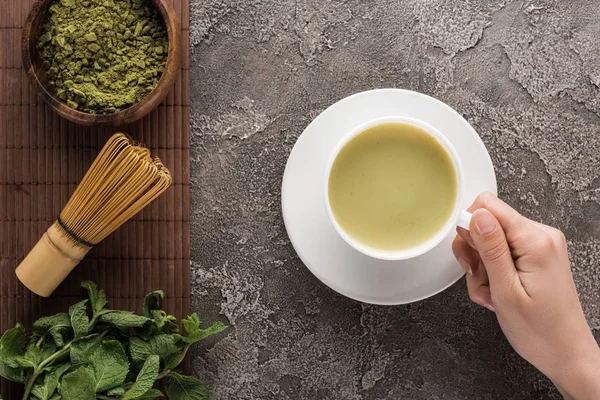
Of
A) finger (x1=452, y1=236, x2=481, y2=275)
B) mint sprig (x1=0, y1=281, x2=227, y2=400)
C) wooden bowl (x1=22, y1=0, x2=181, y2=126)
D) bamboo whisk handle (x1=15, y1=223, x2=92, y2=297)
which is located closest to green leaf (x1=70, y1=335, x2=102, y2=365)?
mint sprig (x1=0, y1=281, x2=227, y2=400)

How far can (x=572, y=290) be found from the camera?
971 mm

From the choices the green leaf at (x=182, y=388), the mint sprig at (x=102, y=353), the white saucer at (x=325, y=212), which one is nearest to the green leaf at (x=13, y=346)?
the mint sprig at (x=102, y=353)

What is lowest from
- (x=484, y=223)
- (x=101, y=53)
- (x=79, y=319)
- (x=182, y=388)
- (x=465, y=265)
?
(x=182, y=388)

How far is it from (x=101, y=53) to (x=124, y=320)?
0.40 meters

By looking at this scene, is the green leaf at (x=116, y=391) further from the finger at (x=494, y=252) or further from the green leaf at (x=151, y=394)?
the finger at (x=494, y=252)

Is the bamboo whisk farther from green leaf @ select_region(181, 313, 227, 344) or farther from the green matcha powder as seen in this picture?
green leaf @ select_region(181, 313, 227, 344)

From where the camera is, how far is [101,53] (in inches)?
37.6

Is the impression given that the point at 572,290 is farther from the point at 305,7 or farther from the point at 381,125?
the point at 305,7

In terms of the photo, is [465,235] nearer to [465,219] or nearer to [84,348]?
[465,219]

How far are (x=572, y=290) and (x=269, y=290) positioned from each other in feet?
1.57

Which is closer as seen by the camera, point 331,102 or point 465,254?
point 465,254

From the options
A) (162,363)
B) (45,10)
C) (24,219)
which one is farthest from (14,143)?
(162,363)

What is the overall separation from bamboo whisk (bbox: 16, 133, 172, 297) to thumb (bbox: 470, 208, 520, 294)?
46 cm

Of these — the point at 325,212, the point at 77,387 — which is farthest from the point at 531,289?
the point at 77,387
